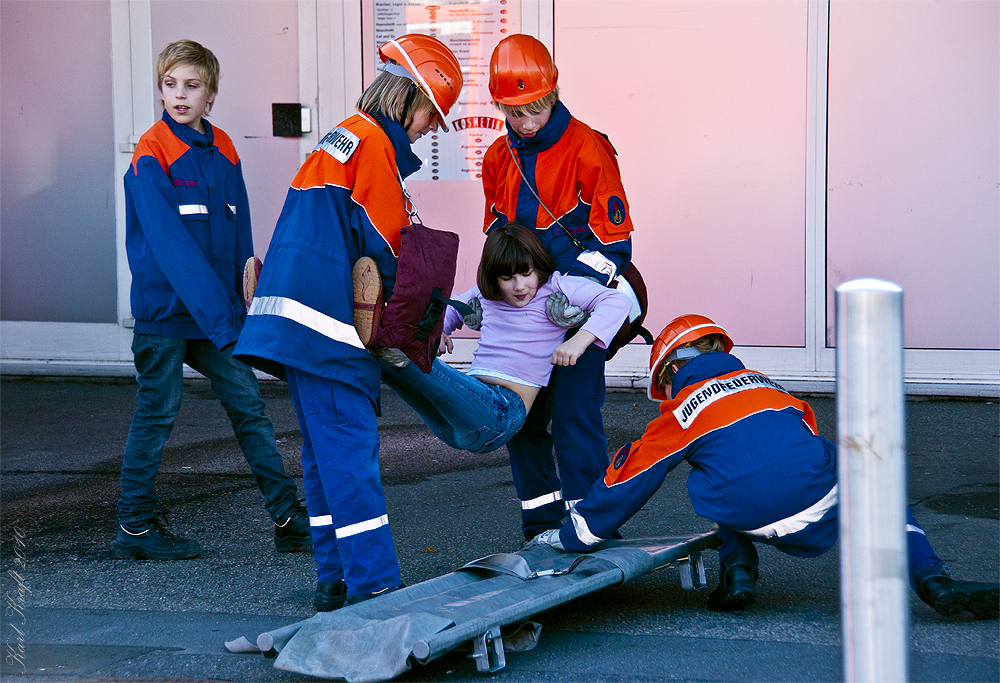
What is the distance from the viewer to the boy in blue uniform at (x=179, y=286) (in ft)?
11.7

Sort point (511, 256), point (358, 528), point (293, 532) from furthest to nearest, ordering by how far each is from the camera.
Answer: point (293, 532)
point (511, 256)
point (358, 528)

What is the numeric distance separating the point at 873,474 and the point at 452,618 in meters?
1.22

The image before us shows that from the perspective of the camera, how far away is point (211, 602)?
10.9 ft

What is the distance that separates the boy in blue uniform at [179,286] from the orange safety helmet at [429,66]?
3.40ft

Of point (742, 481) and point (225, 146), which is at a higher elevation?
point (225, 146)

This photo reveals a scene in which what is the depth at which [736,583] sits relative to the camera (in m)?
3.10

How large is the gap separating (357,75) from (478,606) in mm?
5060

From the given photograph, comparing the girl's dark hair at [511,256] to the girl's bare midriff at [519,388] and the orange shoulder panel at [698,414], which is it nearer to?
the girl's bare midriff at [519,388]

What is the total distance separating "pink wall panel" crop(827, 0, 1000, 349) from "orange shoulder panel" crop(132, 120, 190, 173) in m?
4.24

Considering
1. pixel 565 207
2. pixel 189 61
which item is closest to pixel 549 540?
pixel 565 207

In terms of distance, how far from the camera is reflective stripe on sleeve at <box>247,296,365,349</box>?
9.37ft

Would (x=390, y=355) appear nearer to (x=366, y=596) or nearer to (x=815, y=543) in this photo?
(x=366, y=596)

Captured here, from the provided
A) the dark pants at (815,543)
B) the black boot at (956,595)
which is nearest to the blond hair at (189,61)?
the dark pants at (815,543)

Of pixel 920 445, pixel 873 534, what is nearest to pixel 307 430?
pixel 873 534
